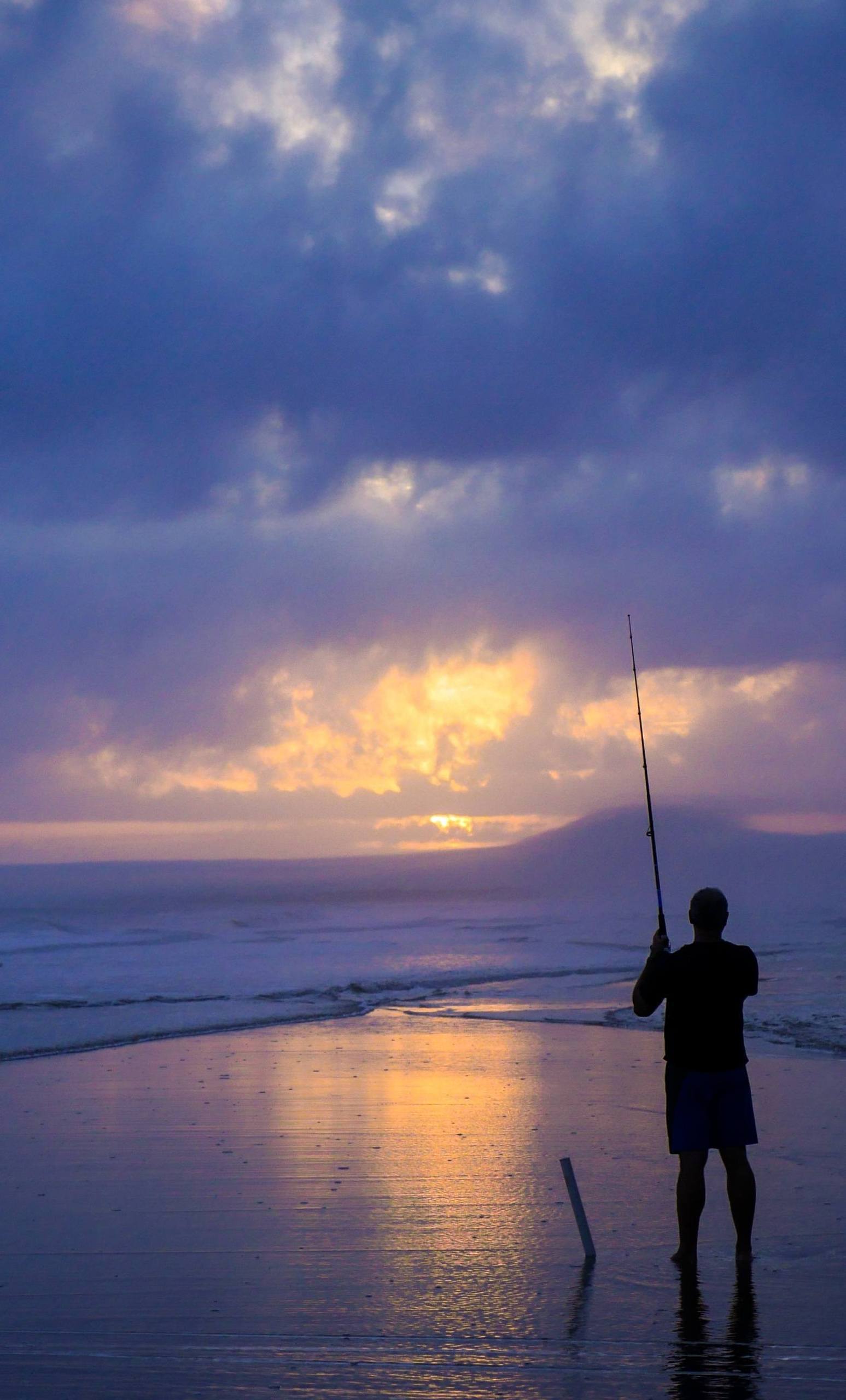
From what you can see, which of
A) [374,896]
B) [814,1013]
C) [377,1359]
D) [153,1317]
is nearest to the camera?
[377,1359]

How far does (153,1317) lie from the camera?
4.59 m

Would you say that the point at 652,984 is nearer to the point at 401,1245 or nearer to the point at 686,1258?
the point at 686,1258

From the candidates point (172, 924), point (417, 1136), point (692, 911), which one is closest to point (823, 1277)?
point (692, 911)

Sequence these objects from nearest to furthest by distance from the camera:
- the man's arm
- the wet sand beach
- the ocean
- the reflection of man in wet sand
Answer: the reflection of man in wet sand
the wet sand beach
the man's arm
the ocean

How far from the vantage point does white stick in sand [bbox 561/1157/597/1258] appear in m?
5.16

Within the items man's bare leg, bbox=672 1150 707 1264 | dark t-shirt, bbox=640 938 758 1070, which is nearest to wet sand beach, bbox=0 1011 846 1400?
man's bare leg, bbox=672 1150 707 1264

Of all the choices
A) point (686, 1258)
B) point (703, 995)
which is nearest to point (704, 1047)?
point (703, 995)

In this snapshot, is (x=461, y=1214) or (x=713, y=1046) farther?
(x=461, y=1214)

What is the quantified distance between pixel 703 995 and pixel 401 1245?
6.13 feet

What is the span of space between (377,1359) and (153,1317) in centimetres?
102

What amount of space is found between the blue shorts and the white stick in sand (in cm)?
58

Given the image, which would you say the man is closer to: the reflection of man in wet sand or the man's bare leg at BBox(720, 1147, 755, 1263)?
the man's bare leg at BBox(720, 1147, 755, 1263)

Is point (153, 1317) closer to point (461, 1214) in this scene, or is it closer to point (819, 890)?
point (461, 1214)

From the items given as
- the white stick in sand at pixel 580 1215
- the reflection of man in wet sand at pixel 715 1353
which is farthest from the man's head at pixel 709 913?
the reflection of man in wet sand at pixel 715 1353
